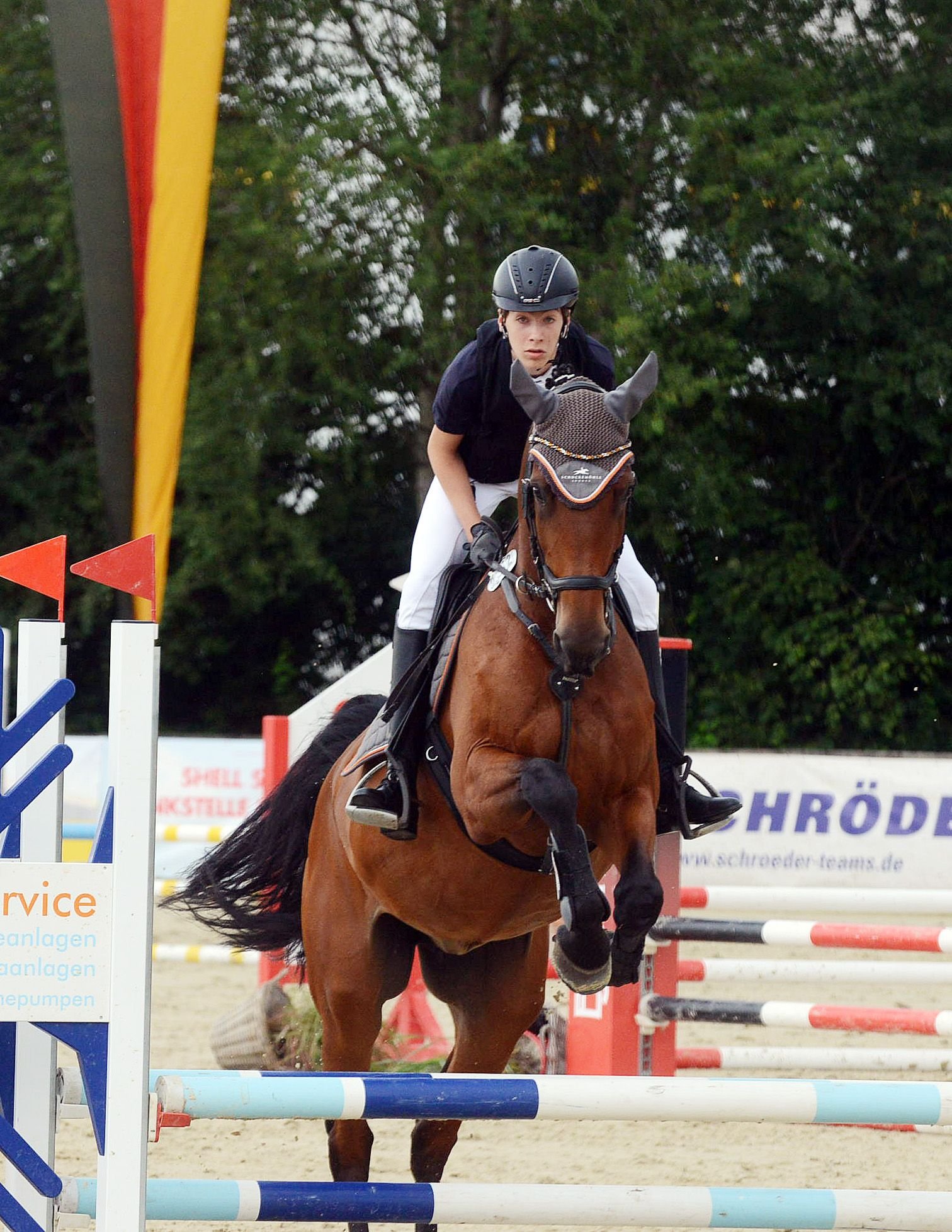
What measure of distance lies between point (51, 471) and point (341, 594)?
3762 mm

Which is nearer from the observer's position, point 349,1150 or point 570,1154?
point 349,1150

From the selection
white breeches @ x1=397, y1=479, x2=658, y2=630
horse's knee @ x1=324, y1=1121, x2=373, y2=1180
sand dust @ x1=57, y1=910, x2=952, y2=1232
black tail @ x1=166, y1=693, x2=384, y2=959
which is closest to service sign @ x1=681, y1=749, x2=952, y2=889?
sand dust @ x1=57, y1=910, x2=952, y2=1232

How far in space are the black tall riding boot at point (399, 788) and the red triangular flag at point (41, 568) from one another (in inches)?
40.5

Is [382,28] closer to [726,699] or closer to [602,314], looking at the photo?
[602,314]

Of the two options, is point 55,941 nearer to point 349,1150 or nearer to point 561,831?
point 561,831

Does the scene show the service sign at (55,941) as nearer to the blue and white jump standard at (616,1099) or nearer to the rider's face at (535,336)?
the blue and white jump standard at (616,1099)

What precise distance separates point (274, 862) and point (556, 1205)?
1801 mm

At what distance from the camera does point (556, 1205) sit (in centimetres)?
271

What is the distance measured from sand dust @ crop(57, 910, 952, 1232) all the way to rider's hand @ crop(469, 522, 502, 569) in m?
1.60

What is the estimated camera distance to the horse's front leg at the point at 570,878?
9.90ft

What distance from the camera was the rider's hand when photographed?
3.44m

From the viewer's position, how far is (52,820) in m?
2.67

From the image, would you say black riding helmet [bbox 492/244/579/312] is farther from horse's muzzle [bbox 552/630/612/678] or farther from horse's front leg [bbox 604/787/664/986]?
horse's front leg [bbox 604/787/664/986]

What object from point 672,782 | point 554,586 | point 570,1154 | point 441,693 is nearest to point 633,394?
point 554,586
